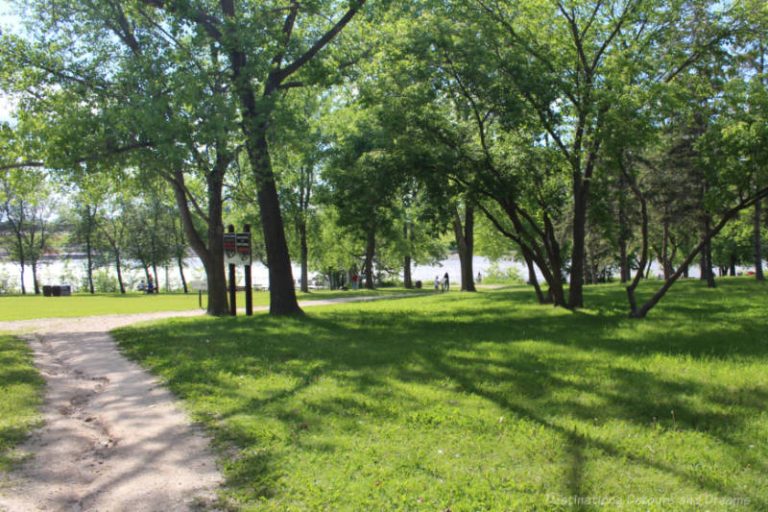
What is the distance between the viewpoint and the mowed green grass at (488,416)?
4133 millimetres

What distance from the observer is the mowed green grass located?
4.13 metres

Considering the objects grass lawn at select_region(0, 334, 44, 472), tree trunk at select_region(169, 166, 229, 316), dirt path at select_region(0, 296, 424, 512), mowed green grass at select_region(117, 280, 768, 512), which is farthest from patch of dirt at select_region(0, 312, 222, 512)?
tree trunk at select_region(169, 166, 229, 316)

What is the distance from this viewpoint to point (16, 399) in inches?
283

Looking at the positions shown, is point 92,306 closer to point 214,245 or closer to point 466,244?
point 214,245

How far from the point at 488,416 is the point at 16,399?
222 inches

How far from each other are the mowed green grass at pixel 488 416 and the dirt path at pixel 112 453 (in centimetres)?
27

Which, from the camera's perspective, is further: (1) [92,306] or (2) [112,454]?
(1) [92,306]

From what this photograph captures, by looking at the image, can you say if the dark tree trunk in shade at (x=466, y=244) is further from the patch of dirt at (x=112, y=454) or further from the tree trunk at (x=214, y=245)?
the patch of dirt at (x=112, y=454)

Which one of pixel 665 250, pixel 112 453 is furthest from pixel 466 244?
pixel 112 453

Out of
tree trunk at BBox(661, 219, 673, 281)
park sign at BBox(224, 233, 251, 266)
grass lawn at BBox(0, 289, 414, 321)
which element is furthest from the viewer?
tree trunk at BBox(661, 219, 673, 281)

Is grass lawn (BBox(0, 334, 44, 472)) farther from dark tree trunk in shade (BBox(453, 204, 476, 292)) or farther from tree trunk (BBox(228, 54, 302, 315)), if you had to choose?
dark tree trunk in shade (BBox(453, 204, 476, 292))

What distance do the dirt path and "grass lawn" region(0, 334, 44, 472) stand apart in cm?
14

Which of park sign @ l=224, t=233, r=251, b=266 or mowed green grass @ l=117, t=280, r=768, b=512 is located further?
park sign @ l=224, t=233, r=251, b=266

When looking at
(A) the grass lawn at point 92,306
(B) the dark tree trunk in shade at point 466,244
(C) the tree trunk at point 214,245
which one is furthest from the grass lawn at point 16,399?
(B) the dark tree trunk in shade at point 466,244
